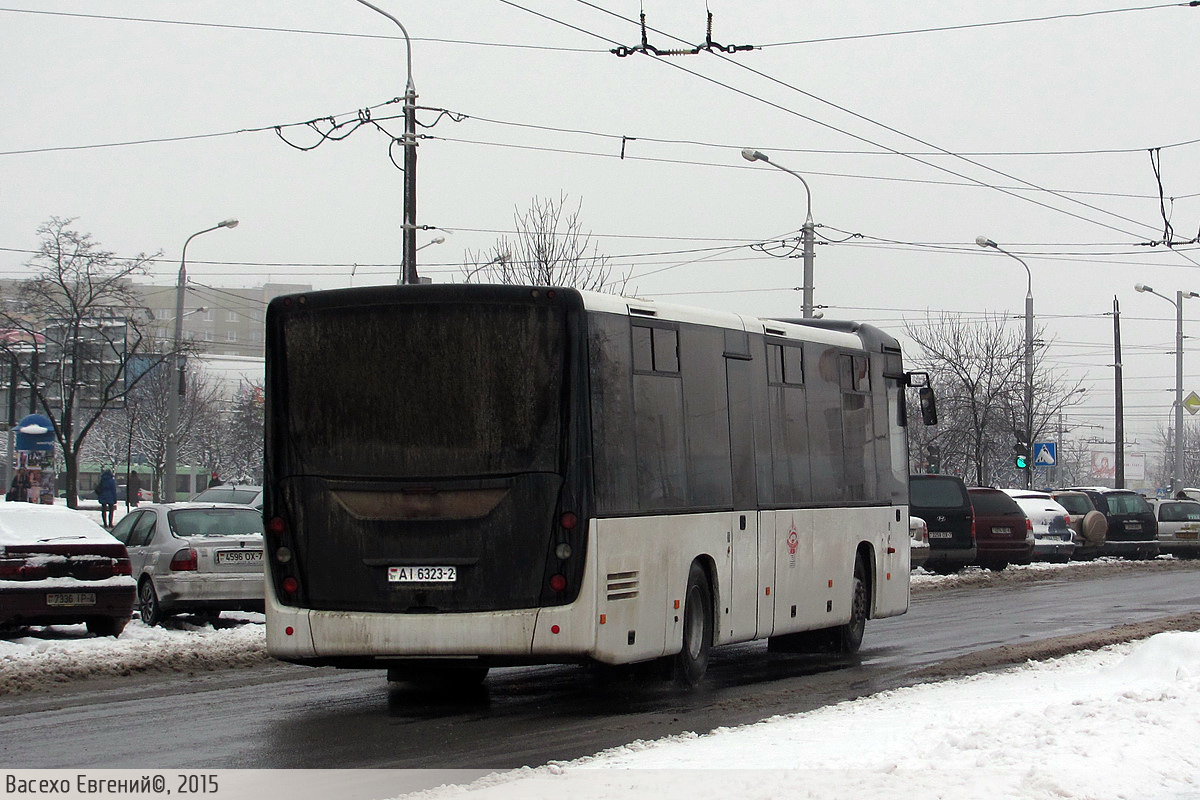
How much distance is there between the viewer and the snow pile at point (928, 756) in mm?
7605

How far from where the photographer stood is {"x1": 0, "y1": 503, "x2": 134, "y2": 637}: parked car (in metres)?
16.0

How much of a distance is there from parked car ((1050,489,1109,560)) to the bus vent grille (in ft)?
84.8

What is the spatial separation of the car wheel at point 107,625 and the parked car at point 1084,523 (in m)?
24.1

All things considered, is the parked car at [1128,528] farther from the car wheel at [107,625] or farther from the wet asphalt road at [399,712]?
the car wheel at [107,625]

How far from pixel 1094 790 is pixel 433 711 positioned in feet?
18.3

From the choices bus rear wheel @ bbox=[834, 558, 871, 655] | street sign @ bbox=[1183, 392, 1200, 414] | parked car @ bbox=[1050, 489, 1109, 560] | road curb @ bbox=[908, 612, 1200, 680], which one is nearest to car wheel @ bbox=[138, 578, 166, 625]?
bus rear wheel @ bbox=[834, 558, 871, 655]

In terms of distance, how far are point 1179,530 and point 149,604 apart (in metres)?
28.4

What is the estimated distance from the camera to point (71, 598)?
1619 cm

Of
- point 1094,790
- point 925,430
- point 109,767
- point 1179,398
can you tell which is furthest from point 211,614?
point 925,430

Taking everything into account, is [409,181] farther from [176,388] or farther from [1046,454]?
[1046,454]

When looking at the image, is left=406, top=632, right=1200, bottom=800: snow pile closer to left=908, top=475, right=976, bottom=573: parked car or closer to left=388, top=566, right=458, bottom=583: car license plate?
left=388, top=566, right=458, bottom=583: car license plate

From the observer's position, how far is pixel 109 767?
901cm

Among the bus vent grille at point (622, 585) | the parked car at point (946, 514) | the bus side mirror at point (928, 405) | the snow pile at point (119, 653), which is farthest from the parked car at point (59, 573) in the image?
the parked car at point (946, 514)

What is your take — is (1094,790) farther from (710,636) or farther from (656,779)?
(710,636)
